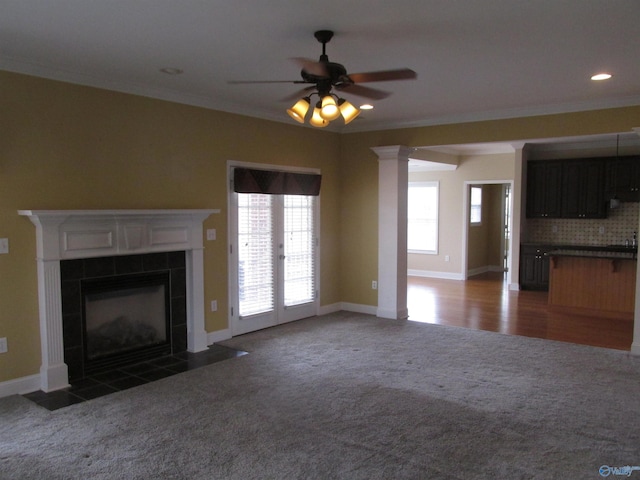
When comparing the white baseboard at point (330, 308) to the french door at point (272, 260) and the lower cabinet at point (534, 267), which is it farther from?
the lower cabinet at point (534, 267)

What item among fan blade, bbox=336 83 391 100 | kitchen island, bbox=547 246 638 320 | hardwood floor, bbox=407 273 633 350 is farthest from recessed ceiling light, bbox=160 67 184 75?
kitchen island, bbox=547 246 638 320

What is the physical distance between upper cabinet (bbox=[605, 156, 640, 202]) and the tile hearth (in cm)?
662

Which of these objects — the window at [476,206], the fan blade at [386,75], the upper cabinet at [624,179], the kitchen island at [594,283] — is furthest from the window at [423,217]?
the fan blade at [386,75]

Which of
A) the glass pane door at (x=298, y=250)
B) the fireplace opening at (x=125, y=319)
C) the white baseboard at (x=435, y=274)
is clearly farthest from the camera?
the white baseboard at (x=435, y=274)

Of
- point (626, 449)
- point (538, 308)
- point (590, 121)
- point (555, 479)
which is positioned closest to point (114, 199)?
point (555, 479)

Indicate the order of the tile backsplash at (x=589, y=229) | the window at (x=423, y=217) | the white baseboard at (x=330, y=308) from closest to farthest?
the white baseboard at (x=330, y=308), the tile backsplash at (x=589, y=229), the window at (x=423, y=217)

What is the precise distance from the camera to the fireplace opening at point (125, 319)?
4.45 m

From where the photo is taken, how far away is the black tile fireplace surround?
13.8ft

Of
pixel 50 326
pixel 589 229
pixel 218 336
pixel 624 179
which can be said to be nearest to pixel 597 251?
pixel 589 229

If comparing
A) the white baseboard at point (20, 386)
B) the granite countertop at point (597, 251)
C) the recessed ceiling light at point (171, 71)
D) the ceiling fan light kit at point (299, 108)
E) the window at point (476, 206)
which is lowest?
the white baseboard at point (20, 386)

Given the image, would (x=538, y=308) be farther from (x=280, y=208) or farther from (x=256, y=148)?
(x=256, y=148)

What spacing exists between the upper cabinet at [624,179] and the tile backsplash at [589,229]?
25 cm

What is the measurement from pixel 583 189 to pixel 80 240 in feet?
25.3

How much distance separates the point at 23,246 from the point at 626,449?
4453 mm
